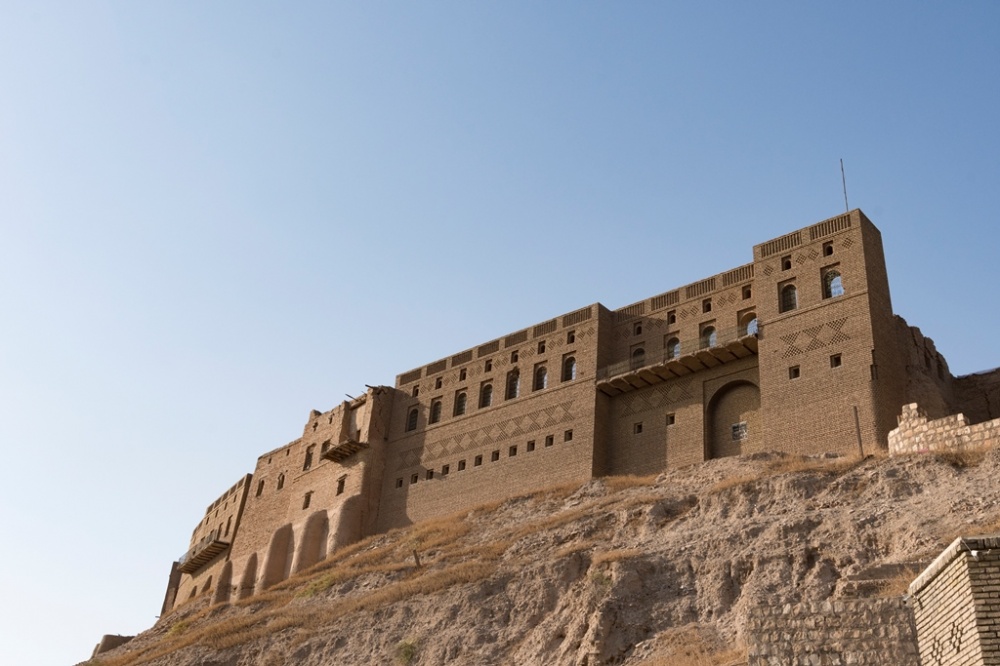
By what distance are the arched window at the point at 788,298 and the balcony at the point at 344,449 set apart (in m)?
16.1

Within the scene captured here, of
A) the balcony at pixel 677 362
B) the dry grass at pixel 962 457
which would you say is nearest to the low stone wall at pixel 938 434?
the dry grass at pixel 962 457

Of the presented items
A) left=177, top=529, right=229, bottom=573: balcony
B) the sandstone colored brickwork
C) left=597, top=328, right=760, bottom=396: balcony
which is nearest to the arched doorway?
left=597, top=328, right=760, bottom=396: balcony

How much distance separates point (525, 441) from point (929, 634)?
2503 centimetres

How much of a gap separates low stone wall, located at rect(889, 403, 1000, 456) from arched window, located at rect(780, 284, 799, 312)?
654 cm

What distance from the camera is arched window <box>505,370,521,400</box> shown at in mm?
38188

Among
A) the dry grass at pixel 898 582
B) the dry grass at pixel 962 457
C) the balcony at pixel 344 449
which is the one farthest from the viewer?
the balcony at pixel 344 449

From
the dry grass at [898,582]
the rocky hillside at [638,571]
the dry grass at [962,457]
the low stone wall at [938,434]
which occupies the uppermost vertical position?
the low stone wall at [938,434]

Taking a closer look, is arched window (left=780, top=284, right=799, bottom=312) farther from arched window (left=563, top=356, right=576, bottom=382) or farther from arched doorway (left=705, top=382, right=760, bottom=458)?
arched window (left=563, top=356, right=576, bottom=382)

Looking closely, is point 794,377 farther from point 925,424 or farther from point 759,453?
point 925,424

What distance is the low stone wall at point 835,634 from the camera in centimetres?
1201

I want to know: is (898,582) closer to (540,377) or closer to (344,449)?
(540,377)

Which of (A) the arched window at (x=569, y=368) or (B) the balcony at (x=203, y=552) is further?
(B) the balcony at (x=203, y=552)

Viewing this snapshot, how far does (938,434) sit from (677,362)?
10.1 meters

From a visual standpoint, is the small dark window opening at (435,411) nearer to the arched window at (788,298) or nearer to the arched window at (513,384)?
the arched window at (513,384)
